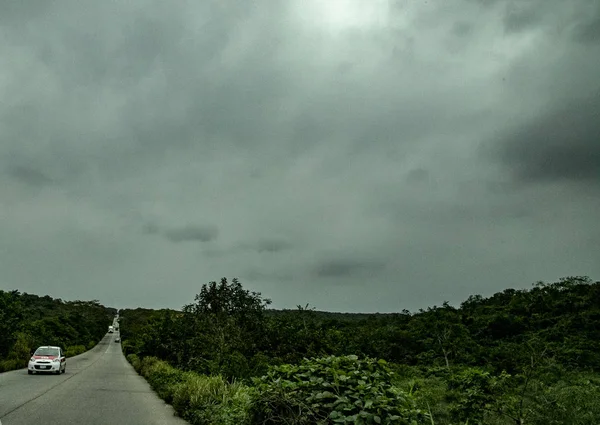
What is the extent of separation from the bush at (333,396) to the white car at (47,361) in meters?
25.6

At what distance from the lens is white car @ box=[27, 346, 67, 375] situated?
28156 millimetres

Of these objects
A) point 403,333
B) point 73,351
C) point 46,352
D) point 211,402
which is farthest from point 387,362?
point 73,351

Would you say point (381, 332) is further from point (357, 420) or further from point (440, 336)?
point (357, 420)

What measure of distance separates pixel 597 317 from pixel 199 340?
31.1 meters

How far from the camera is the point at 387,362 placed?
710 centimetres

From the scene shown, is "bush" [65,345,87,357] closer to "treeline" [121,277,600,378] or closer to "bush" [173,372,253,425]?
"treeline" [121,277,600,378]

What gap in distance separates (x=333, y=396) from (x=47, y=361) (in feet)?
89.2

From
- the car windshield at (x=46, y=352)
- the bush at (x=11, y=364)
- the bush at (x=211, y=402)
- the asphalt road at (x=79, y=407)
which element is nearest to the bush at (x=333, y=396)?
the bush at (x=211, y=402)

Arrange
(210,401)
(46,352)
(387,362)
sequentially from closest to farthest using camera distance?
(387,362), (210,401), (46,352)

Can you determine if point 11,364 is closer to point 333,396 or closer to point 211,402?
point 211,402

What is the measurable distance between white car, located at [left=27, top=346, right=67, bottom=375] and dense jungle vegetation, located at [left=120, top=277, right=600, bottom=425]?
16.4 feet

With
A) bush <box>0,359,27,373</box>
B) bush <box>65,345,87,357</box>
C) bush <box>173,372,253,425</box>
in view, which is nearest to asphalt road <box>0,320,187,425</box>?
bush <box>173,372,253,425</box>

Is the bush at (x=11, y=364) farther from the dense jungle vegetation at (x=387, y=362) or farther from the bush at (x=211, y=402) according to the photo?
the bush at (x=211, y=402)

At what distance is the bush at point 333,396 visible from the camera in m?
6.01
